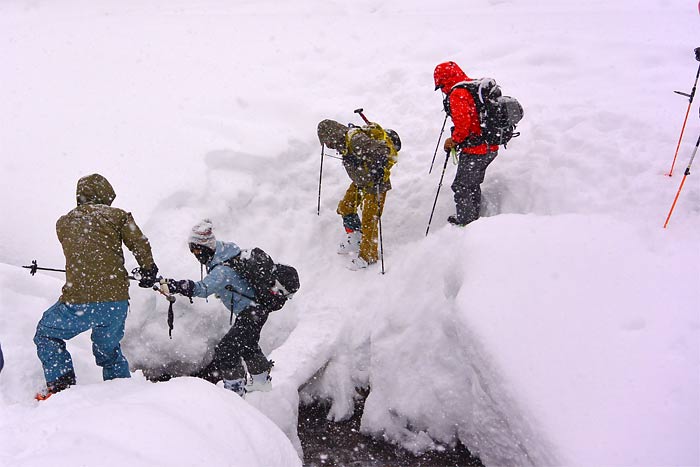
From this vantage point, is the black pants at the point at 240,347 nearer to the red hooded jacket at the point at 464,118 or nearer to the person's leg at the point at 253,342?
the person's leg at the point at 253,342

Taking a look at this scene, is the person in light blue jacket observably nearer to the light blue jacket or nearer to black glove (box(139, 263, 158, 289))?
the light blue jacket

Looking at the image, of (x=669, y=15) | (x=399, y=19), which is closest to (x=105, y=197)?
(x=399, y=19)

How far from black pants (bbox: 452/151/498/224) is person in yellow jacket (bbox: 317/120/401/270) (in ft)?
2.84

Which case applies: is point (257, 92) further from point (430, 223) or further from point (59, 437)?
point (59, 437)

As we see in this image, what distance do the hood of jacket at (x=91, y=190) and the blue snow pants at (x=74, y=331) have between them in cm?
97

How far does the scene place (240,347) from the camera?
4.84m

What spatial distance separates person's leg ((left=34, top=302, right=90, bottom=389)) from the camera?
4086 millimetres

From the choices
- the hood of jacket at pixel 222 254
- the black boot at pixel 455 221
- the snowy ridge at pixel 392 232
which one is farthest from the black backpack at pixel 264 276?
the black boot at pixel 455 221

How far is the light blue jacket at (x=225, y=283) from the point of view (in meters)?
4.49

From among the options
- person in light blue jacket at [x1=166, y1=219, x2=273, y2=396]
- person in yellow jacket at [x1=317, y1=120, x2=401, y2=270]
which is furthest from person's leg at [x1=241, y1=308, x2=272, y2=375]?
person in yellow jacket at [x1=317, y1=120, x2=401, y2=270]

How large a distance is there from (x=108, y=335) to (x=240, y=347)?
120 centimetres

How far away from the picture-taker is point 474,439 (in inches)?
186

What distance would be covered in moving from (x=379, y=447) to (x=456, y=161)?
374 cm

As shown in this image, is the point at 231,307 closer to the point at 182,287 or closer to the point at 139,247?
the point at 182,287
